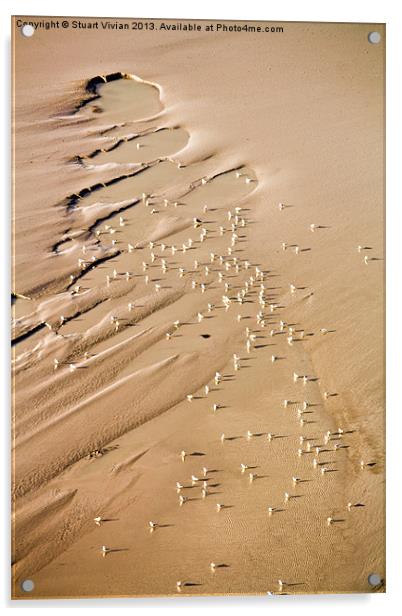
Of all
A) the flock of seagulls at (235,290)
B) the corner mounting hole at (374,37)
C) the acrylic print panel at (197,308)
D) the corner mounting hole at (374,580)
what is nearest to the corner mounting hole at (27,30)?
the acrylic print panel at (197,308)

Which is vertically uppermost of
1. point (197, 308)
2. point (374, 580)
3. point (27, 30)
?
point (27, 30)

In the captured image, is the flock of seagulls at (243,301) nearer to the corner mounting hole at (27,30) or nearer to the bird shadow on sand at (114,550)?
the bird shadow on sand at (114,550)

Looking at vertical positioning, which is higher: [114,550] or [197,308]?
[197,308]

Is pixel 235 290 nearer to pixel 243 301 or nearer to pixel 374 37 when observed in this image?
pixel 243 301

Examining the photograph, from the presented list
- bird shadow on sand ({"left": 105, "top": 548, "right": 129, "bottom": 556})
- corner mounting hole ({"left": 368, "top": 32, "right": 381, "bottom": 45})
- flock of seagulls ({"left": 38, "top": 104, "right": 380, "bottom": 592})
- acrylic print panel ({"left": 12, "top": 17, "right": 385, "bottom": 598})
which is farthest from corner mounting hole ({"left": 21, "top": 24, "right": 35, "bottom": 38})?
bird shadow on sand ({"left": 105, "top": 548, "right": 129, "bottom": 556})

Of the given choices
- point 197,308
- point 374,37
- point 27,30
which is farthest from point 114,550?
point 374,37

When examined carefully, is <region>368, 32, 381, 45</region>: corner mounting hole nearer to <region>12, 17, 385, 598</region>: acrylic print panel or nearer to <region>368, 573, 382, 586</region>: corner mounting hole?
<region>12, 17, 385, 598</region>: acrylic print panel
